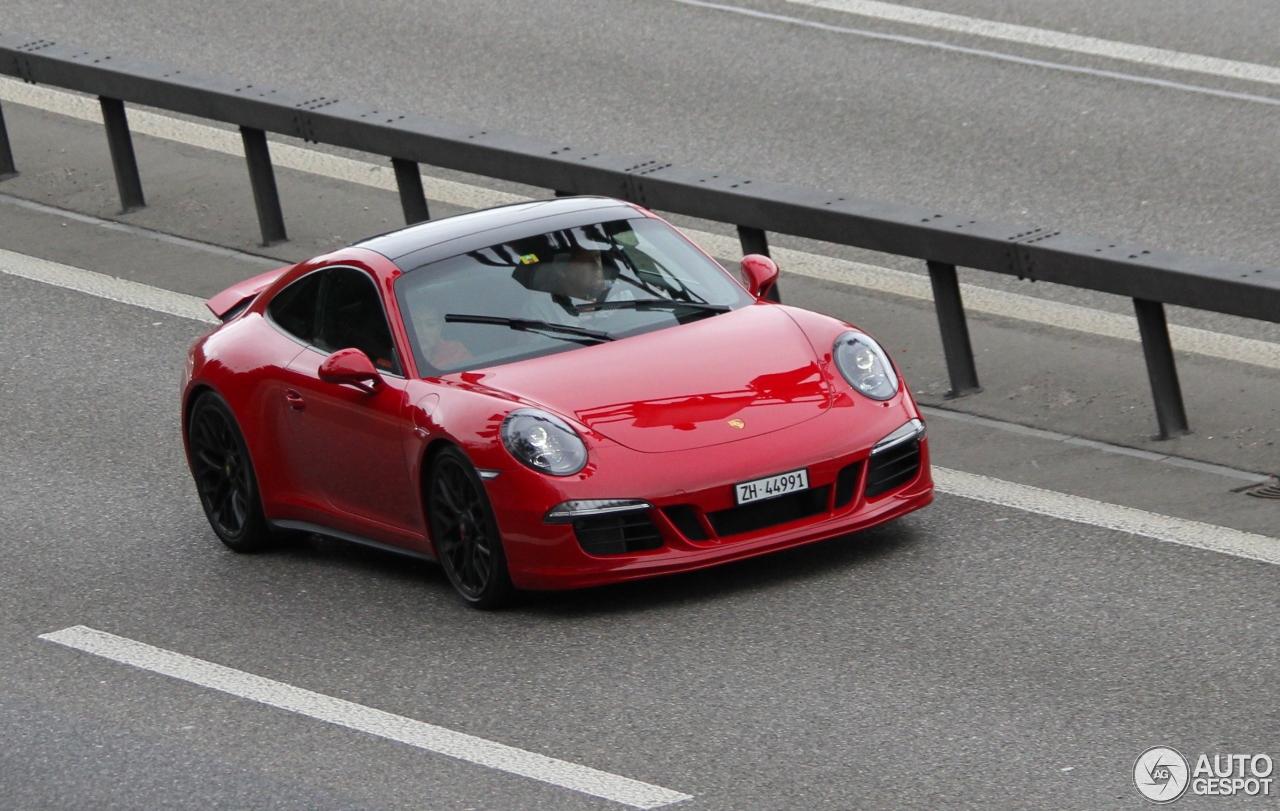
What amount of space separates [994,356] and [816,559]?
9.54 ft

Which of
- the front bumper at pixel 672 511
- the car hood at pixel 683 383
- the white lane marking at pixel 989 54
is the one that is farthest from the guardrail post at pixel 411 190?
the white lane marking at pixel 989 54

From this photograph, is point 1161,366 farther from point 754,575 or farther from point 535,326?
point 535,326

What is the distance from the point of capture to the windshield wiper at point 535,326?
29.1 ft

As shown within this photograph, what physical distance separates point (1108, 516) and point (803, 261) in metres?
4.62

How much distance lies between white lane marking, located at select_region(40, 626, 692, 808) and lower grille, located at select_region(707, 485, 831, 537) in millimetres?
1446

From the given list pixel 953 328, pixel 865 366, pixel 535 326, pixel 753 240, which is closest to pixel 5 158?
pixel 753 240

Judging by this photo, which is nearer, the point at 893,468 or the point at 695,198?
the point at 893,468

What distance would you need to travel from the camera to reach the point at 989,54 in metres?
17.4

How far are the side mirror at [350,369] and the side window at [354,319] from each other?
106 mm

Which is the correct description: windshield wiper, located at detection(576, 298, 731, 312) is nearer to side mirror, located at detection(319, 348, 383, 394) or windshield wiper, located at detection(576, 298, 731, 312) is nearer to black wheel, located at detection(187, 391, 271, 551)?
side mirror, located at detection(319, 348, 383, 394)

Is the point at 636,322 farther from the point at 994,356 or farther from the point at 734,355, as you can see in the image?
the point at 994,356

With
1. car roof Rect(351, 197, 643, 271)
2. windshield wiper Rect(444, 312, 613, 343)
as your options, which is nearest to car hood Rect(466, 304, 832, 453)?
windshield wiper Rect(444, 312, 613, 343)

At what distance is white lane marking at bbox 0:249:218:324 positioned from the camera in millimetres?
13078

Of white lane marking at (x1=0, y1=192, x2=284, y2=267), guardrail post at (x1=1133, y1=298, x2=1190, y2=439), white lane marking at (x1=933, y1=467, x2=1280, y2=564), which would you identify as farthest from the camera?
white lane marking at (x1=0, y1=192, x2=284, y2=267)
